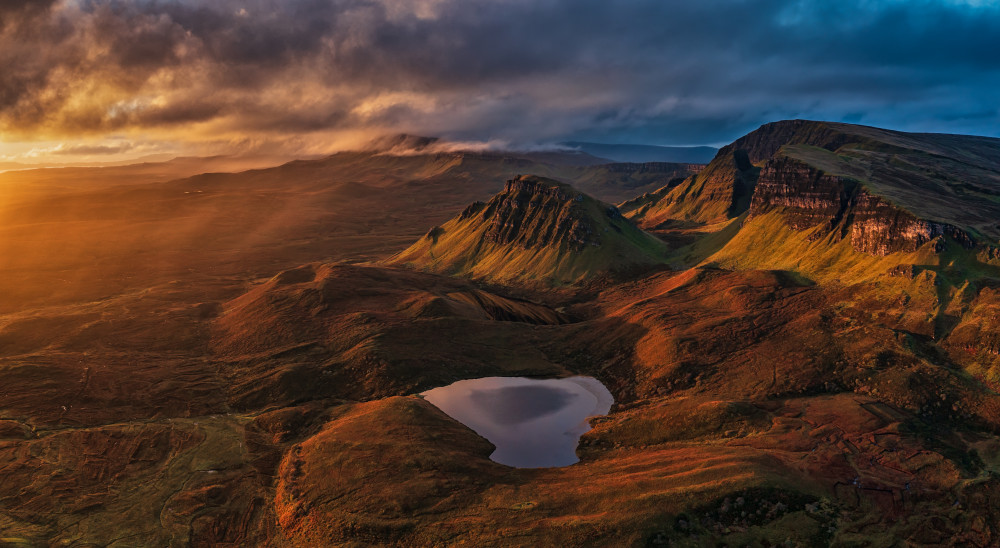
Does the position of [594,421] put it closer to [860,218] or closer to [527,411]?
[527,411]

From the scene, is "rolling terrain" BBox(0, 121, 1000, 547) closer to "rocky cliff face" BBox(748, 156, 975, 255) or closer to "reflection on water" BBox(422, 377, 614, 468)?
"rocky cliff face" BBox(748, 156, 975, 255)

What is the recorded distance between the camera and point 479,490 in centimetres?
A: 7762

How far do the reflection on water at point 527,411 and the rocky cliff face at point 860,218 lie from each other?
329 ft

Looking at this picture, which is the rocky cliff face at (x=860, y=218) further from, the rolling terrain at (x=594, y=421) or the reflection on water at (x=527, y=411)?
the reflection on water at (x=527, y=411)

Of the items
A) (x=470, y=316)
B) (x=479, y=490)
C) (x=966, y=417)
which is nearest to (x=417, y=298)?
(x=470, y=316)

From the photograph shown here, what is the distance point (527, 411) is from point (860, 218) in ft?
429

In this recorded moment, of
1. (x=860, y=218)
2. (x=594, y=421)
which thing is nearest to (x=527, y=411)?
(x=594, y=421)

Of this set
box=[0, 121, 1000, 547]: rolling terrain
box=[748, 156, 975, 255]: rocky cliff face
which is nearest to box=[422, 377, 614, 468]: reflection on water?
box=[0, 121, 1000, 547]: rolling terrain

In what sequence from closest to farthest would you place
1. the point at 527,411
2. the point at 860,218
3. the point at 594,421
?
the point at 594,421 < the point at 527,411 < the point at 860,218

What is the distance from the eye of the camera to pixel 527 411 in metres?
113

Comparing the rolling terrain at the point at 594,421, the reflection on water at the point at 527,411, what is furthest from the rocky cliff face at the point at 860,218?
the reflection on water at the point at 527,411

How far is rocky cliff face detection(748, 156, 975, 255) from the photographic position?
14145 cm

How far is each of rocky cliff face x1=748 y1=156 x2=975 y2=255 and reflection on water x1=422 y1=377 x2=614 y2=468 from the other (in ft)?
329

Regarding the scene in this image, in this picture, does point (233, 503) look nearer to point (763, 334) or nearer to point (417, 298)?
point (417, 298)
